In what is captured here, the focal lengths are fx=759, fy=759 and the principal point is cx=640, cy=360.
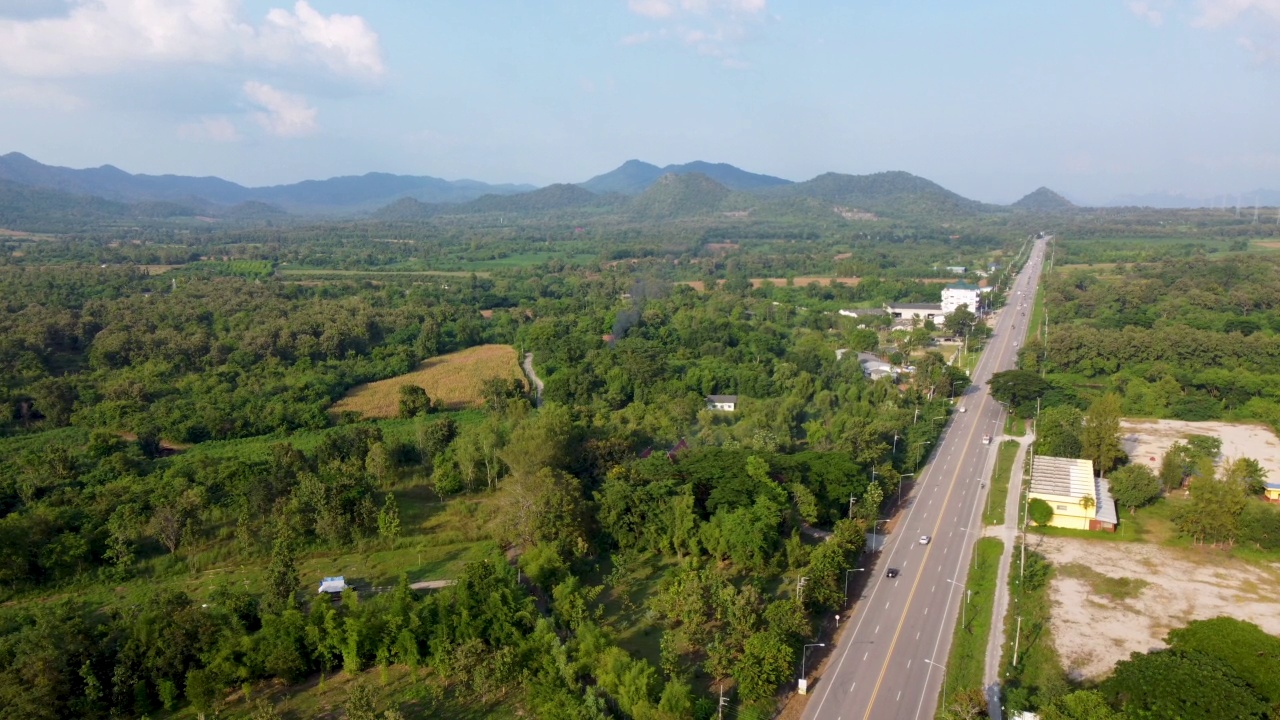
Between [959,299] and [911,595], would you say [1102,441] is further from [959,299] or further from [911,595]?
[959,299]

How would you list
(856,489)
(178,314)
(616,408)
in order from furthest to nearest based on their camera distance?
(178,314) → (616,408) → (856,489)

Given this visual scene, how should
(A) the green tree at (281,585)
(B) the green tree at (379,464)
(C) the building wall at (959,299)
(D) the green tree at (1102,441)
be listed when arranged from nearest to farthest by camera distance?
(A) the green tree at (281,585)
(B) the green tree at (379,464)
(D) the green tree at (1102,441)
(C) the building wall at (959,299)

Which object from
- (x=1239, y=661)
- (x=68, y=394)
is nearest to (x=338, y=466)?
(x=68, y=394)

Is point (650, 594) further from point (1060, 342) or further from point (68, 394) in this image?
point (1060, 342)

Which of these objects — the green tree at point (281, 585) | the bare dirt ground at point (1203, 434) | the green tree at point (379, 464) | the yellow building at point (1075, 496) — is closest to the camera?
the green tree at point (281, 585)

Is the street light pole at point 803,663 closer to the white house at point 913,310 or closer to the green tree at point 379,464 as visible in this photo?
the green tree at point 379,464

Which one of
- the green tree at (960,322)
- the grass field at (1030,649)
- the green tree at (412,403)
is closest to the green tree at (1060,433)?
the grass field at (1030,649)

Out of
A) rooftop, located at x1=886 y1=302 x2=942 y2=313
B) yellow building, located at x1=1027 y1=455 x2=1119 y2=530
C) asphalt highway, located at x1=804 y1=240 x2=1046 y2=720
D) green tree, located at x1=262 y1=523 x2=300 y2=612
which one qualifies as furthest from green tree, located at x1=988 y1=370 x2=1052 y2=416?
green tree, located at x1=262 y1=523 x2=300 y2=612
